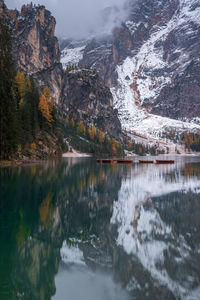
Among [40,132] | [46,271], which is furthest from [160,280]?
[40,132]

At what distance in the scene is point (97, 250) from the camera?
29.2 feet

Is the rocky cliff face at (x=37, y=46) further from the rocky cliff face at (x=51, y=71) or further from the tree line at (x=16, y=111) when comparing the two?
the tree line at (x=16, y=111)

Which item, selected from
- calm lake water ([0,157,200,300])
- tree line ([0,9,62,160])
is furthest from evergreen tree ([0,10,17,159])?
calm lake water ([0,157,200,300])

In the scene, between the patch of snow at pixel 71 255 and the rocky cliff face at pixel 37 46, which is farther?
the rocky cliff face at pixel 37 46

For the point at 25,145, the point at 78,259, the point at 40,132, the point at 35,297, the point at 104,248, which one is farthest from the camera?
the point at 40,132

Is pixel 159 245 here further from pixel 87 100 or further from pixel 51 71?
pixel 87 100

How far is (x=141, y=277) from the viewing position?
7012 mm

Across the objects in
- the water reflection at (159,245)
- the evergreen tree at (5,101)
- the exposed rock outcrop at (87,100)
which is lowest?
the water reflection at (159,245)

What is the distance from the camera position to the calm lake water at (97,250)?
21.0 ft

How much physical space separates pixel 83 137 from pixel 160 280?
13494cm

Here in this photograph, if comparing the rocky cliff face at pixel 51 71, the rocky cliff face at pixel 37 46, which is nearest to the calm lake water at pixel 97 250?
the rocky cliff face at pixel 51 71

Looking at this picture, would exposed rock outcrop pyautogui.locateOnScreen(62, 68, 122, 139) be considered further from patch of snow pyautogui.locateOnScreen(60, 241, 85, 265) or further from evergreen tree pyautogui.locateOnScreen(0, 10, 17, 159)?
patch of snow pyautogui.locateOnScreen(60, 241, 85, 265)

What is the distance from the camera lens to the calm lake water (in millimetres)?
6391

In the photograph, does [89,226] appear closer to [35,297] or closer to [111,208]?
[111,208]
